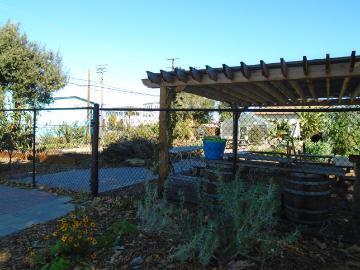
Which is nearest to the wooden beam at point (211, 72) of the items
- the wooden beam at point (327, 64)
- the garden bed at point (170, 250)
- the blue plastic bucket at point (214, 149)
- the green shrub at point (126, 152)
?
the wooden beam at point (327, 64)

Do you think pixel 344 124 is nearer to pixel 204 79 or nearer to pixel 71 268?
pixel 204 79

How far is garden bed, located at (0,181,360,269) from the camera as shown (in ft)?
10.6

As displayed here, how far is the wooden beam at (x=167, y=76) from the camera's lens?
19.5 ft

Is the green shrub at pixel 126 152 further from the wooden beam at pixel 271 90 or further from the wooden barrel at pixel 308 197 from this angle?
the wooden barrel at pixel 308 197

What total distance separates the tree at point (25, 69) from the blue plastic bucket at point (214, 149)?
9342 millimetres

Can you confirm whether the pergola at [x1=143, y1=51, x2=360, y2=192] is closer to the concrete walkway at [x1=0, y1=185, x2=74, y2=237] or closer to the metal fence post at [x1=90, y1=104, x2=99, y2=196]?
the metal fence post at [x1=90, y1=104, x2=99, y2=196]

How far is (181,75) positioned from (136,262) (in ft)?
10.8

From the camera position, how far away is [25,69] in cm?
1541

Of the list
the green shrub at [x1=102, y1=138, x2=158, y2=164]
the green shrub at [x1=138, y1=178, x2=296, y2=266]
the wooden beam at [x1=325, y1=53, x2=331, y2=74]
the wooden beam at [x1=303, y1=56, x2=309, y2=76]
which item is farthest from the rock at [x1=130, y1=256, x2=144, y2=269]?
the green shrub at [x1=102, y1=138, x2=158, y2=164]

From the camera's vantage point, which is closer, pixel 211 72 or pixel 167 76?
pixel 211 72

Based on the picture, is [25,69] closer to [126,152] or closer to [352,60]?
[126,152]

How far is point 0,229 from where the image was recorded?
471 centimetres

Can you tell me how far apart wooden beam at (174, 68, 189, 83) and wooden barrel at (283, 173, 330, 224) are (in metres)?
2.50

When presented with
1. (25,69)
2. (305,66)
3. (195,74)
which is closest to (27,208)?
(195,74)
